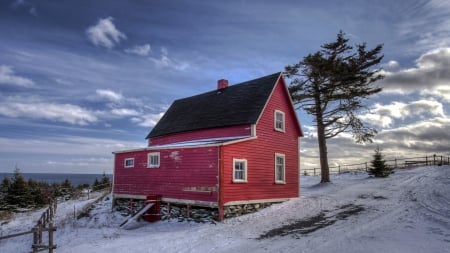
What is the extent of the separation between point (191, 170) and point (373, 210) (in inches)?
381

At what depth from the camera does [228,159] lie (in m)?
18.4

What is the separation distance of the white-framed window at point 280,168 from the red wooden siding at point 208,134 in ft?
10.3

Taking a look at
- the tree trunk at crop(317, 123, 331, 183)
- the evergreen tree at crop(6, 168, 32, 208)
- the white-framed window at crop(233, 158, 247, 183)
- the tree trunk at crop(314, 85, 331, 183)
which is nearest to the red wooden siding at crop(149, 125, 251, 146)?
the white-framed window at crop(233, 158, 247, 183)

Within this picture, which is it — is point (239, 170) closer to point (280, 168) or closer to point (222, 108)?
point (280, 168)

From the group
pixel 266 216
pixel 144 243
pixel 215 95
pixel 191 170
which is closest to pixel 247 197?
pixel 266 216

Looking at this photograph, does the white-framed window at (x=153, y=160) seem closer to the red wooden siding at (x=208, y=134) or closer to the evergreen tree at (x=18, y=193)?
the red wooden siding at (x=208, y=134)

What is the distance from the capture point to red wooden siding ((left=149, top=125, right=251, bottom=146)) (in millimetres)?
20719

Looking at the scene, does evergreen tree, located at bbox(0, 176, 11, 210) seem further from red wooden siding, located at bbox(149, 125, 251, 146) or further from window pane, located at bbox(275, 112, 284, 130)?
window pane, located at bbox(275, 112, 284, 130)

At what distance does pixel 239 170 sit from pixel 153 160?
6.02 metres

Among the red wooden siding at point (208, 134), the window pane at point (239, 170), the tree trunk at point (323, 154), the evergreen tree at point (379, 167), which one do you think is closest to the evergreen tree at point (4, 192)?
the red wooden siding at point (208, 134)

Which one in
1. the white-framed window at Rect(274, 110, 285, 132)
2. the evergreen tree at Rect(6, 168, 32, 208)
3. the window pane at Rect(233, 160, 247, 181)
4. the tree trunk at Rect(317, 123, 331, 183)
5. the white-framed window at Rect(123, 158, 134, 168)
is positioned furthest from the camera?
the evergreen tree at Rect(6, 168, 32, 208)

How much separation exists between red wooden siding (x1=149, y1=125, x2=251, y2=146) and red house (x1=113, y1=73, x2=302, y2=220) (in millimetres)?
58

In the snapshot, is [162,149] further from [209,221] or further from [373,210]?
[373,210]

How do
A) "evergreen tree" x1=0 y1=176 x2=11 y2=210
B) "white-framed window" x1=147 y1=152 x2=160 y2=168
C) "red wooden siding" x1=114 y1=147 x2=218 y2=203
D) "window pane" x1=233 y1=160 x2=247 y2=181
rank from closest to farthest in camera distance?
1. "red wooden siding" x1=114 y1=147 x2=218 y2=203
2. "window pane" x1=233 y1=160 x2=247 y2=181
3. "white-framed window" x1=147 y1=152 x2=160 y2=168
4. "evergreen tree" x1=0 y1=176 x2=11 y2=210
